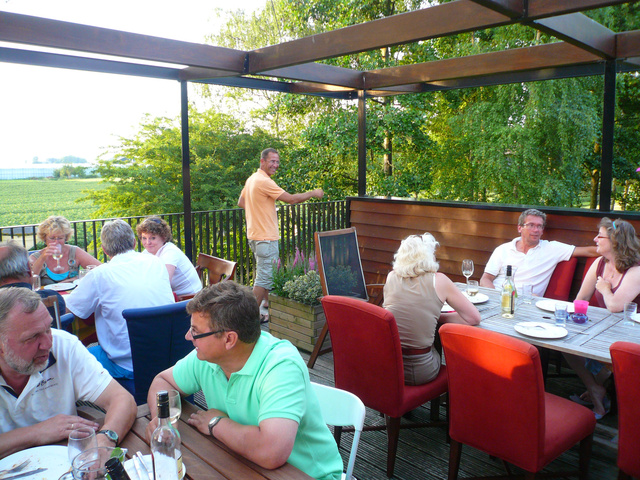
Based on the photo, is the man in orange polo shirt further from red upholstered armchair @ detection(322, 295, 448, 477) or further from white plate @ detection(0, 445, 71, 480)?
white plate @ detection(0, 445, 71, 480)

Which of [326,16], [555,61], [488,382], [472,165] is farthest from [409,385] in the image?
[326,16]

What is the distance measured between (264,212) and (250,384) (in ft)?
12.7

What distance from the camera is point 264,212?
A: 17.9 feet

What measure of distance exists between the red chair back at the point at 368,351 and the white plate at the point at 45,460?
60.5 inches

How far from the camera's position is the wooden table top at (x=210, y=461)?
142cm

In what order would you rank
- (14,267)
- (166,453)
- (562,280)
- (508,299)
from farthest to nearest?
(562,280), (508,299), (14,267), (166,453)

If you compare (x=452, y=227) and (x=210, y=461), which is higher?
(x=452, y=227)

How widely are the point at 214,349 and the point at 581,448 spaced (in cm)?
203

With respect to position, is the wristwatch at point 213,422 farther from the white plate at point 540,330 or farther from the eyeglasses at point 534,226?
the eyeglasses at point 534,226

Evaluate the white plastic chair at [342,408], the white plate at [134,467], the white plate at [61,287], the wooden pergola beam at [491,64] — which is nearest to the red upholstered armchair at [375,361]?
the white plastic chair at [342,408]

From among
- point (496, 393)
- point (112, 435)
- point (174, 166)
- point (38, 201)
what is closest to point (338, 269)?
point (496, 393)

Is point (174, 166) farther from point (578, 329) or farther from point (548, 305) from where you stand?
point (578, 329)

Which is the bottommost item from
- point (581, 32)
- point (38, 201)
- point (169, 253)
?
point (38, 201)

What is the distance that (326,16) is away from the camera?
11.5 meters
